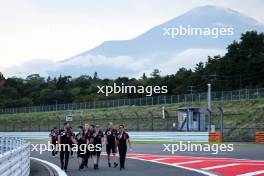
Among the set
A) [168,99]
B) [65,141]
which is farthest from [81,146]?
[168,99]

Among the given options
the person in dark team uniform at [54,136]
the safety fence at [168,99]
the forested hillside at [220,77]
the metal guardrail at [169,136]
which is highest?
the forested hillside at [220,77]

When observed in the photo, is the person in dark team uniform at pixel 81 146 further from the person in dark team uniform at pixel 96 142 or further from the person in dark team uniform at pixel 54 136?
the person in dark team uniform at pixel 54 136

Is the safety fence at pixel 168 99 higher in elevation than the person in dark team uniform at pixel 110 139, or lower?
higher

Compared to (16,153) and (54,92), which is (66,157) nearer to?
(16,153)

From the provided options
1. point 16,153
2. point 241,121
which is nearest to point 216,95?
point 241,121

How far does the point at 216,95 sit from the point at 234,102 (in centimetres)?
425

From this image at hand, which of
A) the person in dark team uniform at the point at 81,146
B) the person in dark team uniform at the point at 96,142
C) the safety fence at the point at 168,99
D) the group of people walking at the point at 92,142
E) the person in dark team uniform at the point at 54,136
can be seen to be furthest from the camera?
the safety fence at the point at 168,99

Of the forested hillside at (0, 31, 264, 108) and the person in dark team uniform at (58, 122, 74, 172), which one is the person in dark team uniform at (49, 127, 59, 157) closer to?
the person in dark team uniform at (58, 122, 74, 172)

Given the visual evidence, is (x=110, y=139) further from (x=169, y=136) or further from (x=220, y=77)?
(x=220, y=77)

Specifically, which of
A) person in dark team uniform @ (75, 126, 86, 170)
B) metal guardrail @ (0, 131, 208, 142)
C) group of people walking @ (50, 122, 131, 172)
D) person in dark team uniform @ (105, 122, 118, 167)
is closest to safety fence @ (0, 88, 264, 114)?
A: metal guardrail @ (0, 131, 208, 142)

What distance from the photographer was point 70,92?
397 feet

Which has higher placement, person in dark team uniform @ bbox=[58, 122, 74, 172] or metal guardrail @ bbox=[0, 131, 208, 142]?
person in dark team uniform @ bbox=[58, 122, 74, 172]

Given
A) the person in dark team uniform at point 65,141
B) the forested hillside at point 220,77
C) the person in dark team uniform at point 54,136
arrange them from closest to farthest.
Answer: the person in dark team uniform at point 65,141
the person in dark team uniform at point 54,136
the forested hillside at point 220,77

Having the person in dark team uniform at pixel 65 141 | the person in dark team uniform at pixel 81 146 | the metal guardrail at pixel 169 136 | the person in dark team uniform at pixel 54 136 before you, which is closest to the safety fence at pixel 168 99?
the metal guardrail at pixel 169 136
